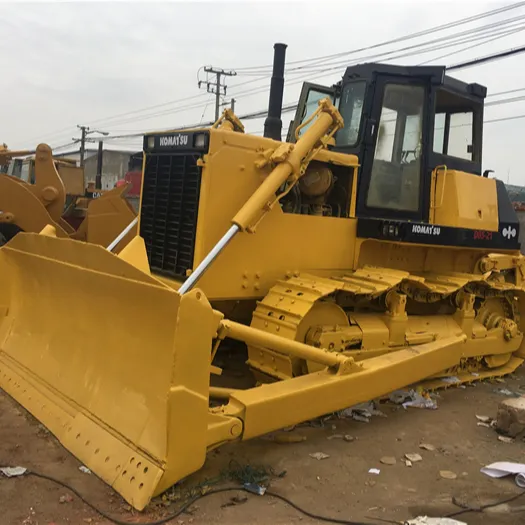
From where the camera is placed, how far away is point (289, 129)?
668 cm

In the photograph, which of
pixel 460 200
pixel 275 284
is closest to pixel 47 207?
pixel 275 284

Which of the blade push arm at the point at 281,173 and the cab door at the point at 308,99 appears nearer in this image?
the blade push arm at the point at 281,173

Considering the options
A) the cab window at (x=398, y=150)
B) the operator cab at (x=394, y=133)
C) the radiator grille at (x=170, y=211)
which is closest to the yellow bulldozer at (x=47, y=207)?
the radiator grille at (x=170, y=211)

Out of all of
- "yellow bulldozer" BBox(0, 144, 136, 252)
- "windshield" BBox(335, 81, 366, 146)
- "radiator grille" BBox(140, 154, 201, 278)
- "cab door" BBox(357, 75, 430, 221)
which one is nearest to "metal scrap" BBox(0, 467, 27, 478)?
"radiator grille" BBox(140, 154, 201, 278)

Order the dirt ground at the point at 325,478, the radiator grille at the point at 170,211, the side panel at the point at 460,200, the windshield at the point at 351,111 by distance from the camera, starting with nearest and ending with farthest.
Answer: the dirt ground at the point at 325,478, the radiator grille at the point at 170,211, the windshield at the point at 351,111, the side panel at the point at 460,200

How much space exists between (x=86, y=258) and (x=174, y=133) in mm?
1654

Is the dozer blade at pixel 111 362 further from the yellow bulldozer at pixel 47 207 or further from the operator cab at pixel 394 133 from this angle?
the yellow bulldozer at pixel 47 207

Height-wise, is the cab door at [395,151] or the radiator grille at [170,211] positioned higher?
the cab door at [395,151]

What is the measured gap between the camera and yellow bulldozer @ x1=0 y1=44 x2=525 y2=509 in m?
3.34

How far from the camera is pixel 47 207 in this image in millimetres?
11148

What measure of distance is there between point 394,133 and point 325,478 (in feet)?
11.5

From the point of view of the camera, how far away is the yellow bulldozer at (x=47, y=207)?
10438mm

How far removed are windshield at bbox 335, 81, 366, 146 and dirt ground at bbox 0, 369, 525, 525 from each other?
8.83 feet

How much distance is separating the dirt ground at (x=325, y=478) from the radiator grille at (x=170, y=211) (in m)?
1.67
